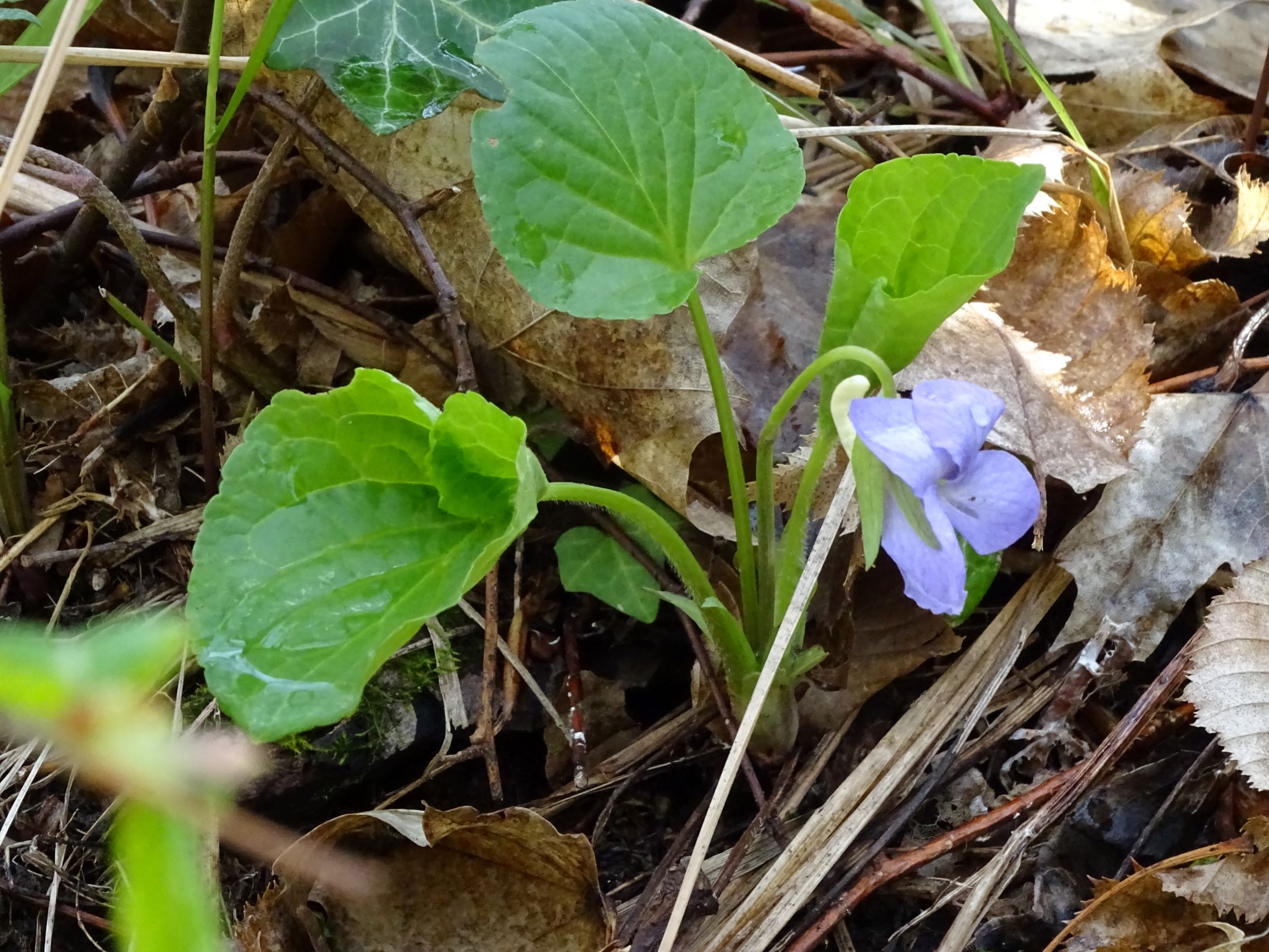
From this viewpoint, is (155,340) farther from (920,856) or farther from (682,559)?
(920,856)

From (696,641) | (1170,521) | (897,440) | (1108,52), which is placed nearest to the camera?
(897,440)

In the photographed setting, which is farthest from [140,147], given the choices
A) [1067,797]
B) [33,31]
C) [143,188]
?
[1067,797]

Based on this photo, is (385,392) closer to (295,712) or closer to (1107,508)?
(295,712)

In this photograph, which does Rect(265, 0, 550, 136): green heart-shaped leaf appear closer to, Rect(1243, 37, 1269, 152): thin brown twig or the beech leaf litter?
the beech leaf litter

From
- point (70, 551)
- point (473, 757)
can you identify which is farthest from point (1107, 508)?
point (70, 551)

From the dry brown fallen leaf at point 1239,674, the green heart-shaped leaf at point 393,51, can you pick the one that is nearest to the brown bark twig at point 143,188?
the green heart-shaped leaf at point 393,51

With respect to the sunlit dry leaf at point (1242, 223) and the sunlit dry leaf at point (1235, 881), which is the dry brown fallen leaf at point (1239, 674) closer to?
the sunlit dry leaf at point (1235, 881)
